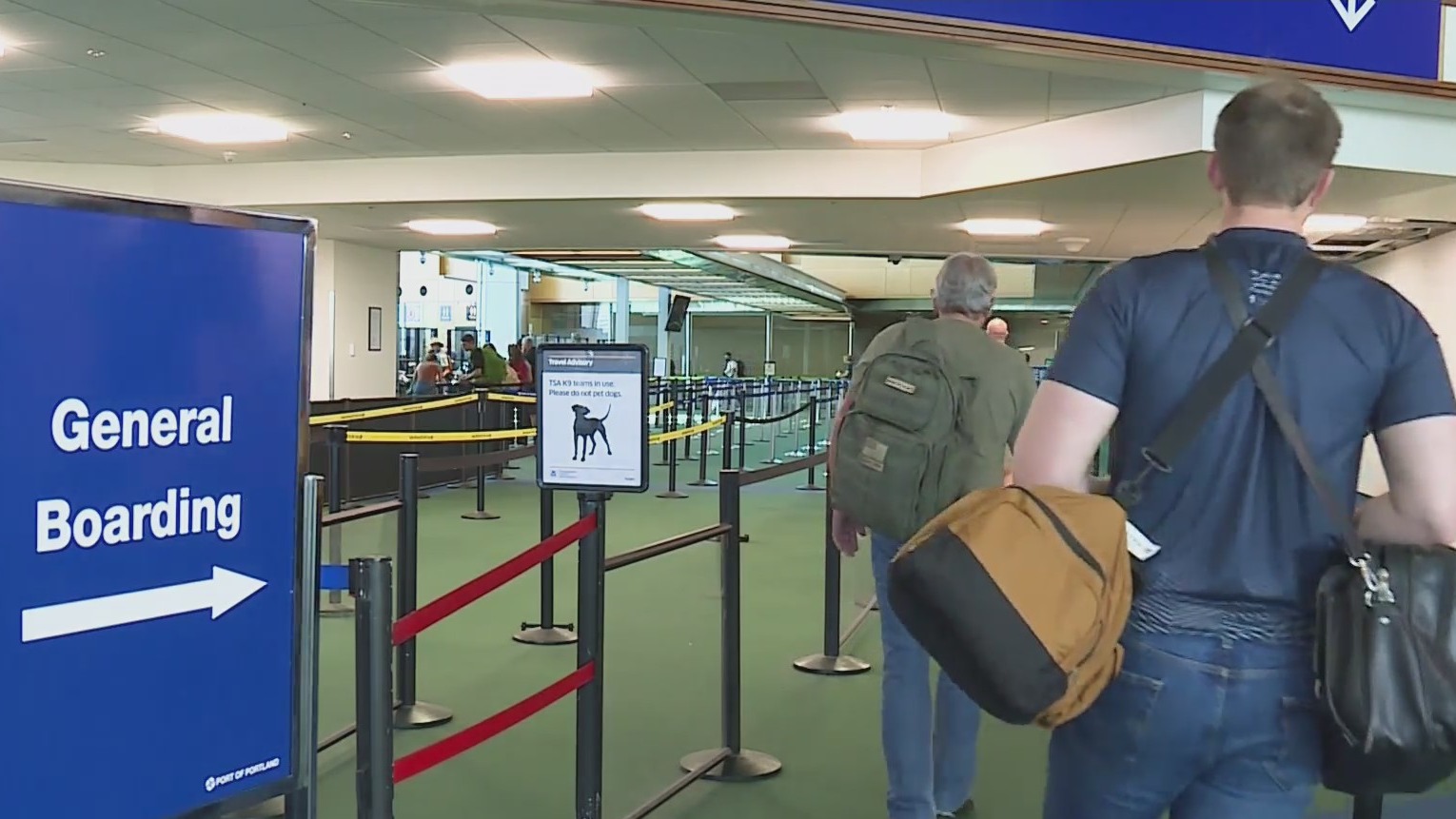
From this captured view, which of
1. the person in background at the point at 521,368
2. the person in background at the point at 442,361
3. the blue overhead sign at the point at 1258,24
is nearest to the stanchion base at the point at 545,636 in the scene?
the blue overhead sign at the point at 1258,24

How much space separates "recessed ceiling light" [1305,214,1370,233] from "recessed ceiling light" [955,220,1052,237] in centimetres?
248

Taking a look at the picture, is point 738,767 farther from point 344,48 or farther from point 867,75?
point 344,48

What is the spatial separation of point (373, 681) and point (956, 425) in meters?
1.63

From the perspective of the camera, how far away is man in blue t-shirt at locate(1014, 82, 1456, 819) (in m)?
1.66

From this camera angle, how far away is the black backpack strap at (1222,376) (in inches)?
64.4

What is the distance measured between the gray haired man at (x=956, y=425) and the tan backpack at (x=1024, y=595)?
149 cm

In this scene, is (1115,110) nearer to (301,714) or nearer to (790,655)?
(790,655)

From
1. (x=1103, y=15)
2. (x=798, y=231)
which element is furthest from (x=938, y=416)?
(x=798, y=231)

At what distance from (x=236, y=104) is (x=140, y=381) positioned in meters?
7.98

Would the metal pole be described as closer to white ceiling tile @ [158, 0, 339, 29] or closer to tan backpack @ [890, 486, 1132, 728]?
tan backpack @ [890, 486, 1132, 728]

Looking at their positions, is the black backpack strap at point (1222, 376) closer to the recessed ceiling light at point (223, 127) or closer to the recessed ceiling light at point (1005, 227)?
the recessed ceiling light at point (223, 127)

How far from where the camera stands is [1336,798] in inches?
158

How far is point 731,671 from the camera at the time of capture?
414 centimetres

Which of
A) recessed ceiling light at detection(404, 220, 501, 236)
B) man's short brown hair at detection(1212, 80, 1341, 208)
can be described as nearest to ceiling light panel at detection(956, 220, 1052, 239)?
recessed ceiling light at detection(404, 220, 501, 236)
